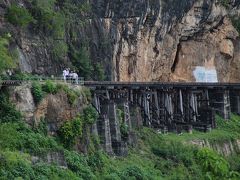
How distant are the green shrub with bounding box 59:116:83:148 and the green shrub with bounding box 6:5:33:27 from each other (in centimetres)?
1103

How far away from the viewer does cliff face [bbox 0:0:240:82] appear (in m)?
44.3

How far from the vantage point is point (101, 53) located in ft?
164

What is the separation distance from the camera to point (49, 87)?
104 ft

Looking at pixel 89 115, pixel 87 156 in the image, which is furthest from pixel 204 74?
pixel 87 156

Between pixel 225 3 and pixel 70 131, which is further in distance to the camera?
pixel 225 3

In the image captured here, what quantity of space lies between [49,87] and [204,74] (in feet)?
111

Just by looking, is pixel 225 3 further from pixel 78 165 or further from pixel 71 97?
pixel 78 165

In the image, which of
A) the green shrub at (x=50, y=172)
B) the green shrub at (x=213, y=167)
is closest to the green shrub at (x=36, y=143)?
the green shrub at (x=50, y=172)

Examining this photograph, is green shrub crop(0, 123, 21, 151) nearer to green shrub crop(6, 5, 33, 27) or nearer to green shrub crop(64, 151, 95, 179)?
green shrub crop(64, 151, 95, 179)

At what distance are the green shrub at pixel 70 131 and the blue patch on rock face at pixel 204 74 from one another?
3187cm

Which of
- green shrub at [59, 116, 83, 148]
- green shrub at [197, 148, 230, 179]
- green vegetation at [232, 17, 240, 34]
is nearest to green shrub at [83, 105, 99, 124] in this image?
green shrub at [59, 116, 83, 148]

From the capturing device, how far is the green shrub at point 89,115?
112 feet

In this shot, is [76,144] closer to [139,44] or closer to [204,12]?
[139,44]

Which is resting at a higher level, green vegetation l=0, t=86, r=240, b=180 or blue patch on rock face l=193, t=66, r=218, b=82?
blue patch on rock face l=193, t=66, r=218, b=82
